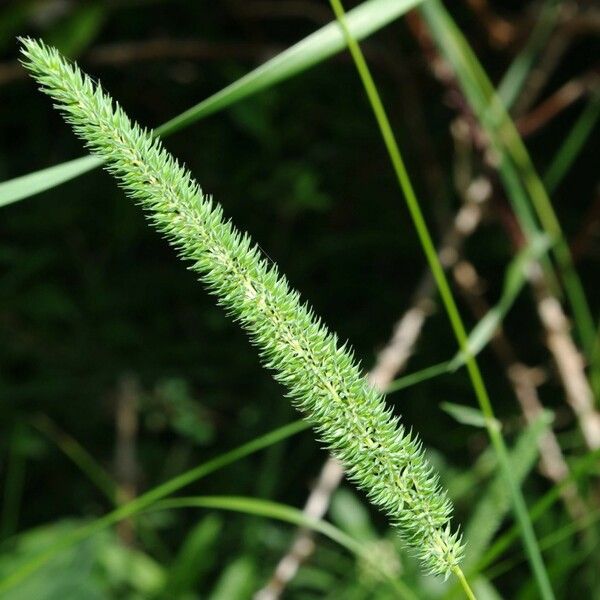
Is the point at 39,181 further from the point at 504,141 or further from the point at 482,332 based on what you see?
the point at 504,141

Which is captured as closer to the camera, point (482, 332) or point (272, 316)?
point (272, 316)

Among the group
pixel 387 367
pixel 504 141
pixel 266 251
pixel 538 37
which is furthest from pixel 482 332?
pixel 266 251

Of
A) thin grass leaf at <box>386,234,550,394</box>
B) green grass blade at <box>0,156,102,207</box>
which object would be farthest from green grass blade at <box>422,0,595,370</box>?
green grass blade at <box>0,156,102,207</box>

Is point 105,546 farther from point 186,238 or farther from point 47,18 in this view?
point 186,238

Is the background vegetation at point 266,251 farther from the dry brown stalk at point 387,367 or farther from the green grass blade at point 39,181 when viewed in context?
the green grass blade at point 39,181

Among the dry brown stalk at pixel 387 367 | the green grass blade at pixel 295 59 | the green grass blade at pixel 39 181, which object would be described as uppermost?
the green grass blade at pixel 295 59

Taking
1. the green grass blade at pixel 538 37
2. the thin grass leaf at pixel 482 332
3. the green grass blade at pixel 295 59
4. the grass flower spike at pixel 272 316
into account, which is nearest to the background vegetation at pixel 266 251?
the green grass blade at pixel 538 37

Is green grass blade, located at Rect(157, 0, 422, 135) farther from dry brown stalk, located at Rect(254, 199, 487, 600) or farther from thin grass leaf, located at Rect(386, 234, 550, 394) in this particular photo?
dry brown stalk, located at Rect(254, 199, 487, 600)
